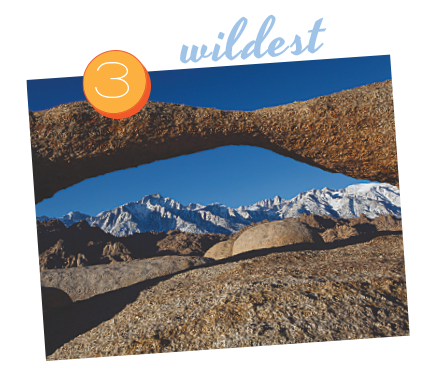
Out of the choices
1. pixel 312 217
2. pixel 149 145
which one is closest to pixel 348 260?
pixel 149 145

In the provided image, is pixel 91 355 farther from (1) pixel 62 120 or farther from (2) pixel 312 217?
(2) pixel 312 217

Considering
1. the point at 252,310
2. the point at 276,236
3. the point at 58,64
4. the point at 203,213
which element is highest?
the point at 58,64

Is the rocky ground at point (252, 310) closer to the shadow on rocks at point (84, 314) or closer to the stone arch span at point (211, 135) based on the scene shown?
the shadow on rocks at point (84, 314)

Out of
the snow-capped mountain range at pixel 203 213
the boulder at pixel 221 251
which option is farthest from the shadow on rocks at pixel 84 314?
the snow-capped mountain range at pixel 203 213

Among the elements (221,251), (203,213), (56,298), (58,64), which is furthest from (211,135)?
(203,213)

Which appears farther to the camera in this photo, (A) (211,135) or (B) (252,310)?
(A) (211,135)

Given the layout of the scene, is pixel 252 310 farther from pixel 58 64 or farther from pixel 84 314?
pixel 58 64

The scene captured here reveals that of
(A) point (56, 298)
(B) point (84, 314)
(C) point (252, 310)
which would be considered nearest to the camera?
(C) point (252, 310)

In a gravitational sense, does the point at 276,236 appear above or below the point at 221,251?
above
